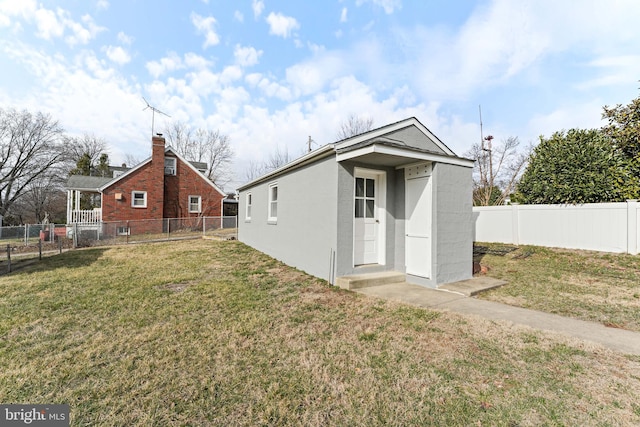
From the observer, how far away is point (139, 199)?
17844mm

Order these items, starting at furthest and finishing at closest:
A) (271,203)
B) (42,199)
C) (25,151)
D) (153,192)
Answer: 1. (42,199)
2. (25,151)
3. (153,192)
4. (271,203)

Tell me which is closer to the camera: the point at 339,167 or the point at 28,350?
the point at 28,350

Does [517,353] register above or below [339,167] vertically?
below

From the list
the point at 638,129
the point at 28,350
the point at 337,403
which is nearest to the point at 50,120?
the point at 28,350

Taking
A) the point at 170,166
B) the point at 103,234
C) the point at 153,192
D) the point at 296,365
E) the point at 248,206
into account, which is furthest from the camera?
the point at 170,166

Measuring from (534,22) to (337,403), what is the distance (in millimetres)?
10432

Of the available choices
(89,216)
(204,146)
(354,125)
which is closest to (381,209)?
(354,125)

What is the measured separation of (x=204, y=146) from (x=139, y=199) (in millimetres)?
16441

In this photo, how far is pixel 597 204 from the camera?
877 cm

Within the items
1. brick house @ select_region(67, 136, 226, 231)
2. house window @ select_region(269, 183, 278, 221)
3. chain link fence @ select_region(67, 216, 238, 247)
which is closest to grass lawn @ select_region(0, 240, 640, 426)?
house window @ select_region(269, 183, 278, 221)

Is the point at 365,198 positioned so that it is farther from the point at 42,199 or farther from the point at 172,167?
the point at 42,199

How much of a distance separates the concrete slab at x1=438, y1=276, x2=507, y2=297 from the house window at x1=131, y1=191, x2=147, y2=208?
1870cm

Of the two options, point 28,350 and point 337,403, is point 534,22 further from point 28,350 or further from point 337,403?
point 28,350

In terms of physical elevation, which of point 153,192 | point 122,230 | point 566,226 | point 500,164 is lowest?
point 122,230
